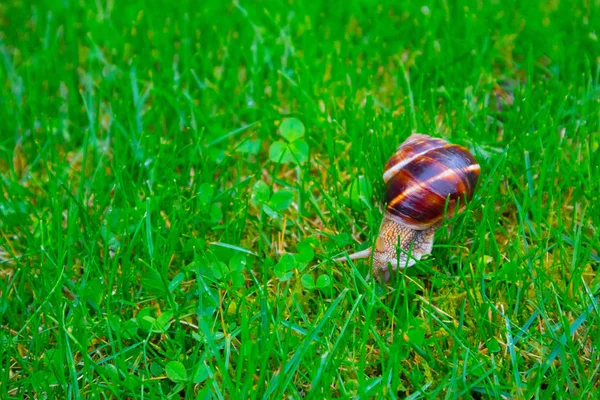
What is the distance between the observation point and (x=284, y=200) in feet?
8.63

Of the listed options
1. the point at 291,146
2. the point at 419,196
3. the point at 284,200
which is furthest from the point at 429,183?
the point at 291,146

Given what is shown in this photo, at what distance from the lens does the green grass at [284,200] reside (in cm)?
208

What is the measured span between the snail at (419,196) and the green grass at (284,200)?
57 mm

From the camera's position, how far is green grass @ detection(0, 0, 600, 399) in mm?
2084

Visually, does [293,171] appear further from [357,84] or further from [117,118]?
[117,118]

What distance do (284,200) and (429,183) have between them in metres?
0.60

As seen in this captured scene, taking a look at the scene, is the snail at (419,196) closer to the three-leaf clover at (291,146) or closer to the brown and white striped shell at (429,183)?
the brown and white striped shell at (429,183)

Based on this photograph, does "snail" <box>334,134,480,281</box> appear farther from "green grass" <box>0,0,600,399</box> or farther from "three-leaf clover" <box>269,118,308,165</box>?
"three-leaf clover" <box>269,118,308,165</box>

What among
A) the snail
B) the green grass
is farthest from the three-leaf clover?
the snail

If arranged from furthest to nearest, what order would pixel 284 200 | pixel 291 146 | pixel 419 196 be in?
pixel 291 146
pixel 284 200
pixel 419 196

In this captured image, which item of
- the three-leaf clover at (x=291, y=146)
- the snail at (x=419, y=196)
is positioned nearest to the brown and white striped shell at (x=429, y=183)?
the snail at (x=419, y=196)

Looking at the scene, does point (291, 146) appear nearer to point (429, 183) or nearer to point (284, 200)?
point (284, 200)

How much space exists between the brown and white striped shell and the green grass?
0.07m

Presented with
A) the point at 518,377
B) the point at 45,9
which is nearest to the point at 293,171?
the point at 518,377
